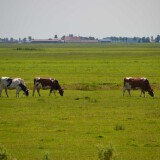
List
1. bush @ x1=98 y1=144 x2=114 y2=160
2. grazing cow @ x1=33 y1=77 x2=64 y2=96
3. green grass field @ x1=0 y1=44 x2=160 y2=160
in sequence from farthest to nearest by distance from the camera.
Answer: grazing cow @ x1=33 y1=77 x2=64 y2=96, green grass field @ x1=0 y1=44 x2=160 y2=160, bush @ x1=98 y1=144 x2=114 y2=160

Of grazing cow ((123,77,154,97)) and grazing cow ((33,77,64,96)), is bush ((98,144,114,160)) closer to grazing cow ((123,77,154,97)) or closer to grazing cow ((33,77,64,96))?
grazing cow ((123,77,154,97))

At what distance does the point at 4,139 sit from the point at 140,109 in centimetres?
987

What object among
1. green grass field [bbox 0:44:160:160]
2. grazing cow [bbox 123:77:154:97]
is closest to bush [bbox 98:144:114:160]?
green grass field [bbox 0:44:160:160]

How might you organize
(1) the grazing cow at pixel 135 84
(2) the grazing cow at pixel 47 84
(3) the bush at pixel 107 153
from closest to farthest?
(3) the bush at pixel 107 153, (1) the grazing cow at pixel 135 84, (2) the grazing cow at pixel 47 84

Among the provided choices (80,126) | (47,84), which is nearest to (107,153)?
(80,126)

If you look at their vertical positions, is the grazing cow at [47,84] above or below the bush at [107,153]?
below

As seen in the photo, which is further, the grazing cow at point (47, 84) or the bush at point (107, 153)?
the grazing cow at point (47, 84)

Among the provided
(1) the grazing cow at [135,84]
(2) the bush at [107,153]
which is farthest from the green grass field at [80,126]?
(2) the bush at [107,153]

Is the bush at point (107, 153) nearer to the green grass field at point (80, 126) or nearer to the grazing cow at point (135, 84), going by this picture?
the green grass field at point (80, 126)

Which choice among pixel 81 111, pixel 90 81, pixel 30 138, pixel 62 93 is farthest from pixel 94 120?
pixel 90 81

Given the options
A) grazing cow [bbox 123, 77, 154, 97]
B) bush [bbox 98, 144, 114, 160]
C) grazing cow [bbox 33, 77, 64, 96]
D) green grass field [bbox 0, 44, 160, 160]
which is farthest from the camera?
grazing cow [bbox 33, 77, 64, 96]

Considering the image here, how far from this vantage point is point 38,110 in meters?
26.4

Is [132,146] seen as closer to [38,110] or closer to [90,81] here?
[38,110]

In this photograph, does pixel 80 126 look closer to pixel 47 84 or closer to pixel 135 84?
pixel 135 84
